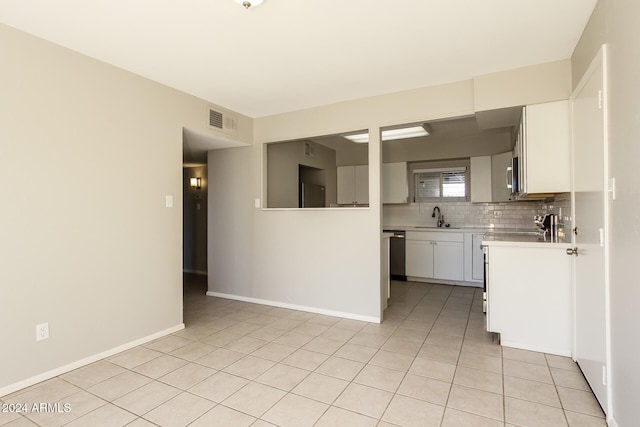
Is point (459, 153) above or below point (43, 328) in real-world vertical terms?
above

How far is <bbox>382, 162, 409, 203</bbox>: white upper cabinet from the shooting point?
6027 mm

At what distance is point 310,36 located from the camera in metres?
2.41

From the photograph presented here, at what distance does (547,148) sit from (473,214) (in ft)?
10.2

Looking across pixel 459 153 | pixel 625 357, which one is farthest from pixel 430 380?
pixel 459 153

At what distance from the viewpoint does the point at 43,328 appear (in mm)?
2381

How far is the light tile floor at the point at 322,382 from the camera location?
1.93 m

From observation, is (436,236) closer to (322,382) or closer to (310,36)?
(322,382)

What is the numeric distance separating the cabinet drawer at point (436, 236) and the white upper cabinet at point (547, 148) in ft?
8.39

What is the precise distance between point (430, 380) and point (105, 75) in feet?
11.8

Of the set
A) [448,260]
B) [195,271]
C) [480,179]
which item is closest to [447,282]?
[448,260]

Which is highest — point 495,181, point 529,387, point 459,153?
point 459,153

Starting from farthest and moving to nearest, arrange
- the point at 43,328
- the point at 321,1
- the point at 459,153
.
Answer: the point at 459,153 < the point at 43,328 < the point at 321,1

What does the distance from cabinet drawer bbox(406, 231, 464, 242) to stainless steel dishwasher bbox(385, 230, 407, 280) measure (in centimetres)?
15

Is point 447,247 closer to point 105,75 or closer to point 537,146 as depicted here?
point 537,146
